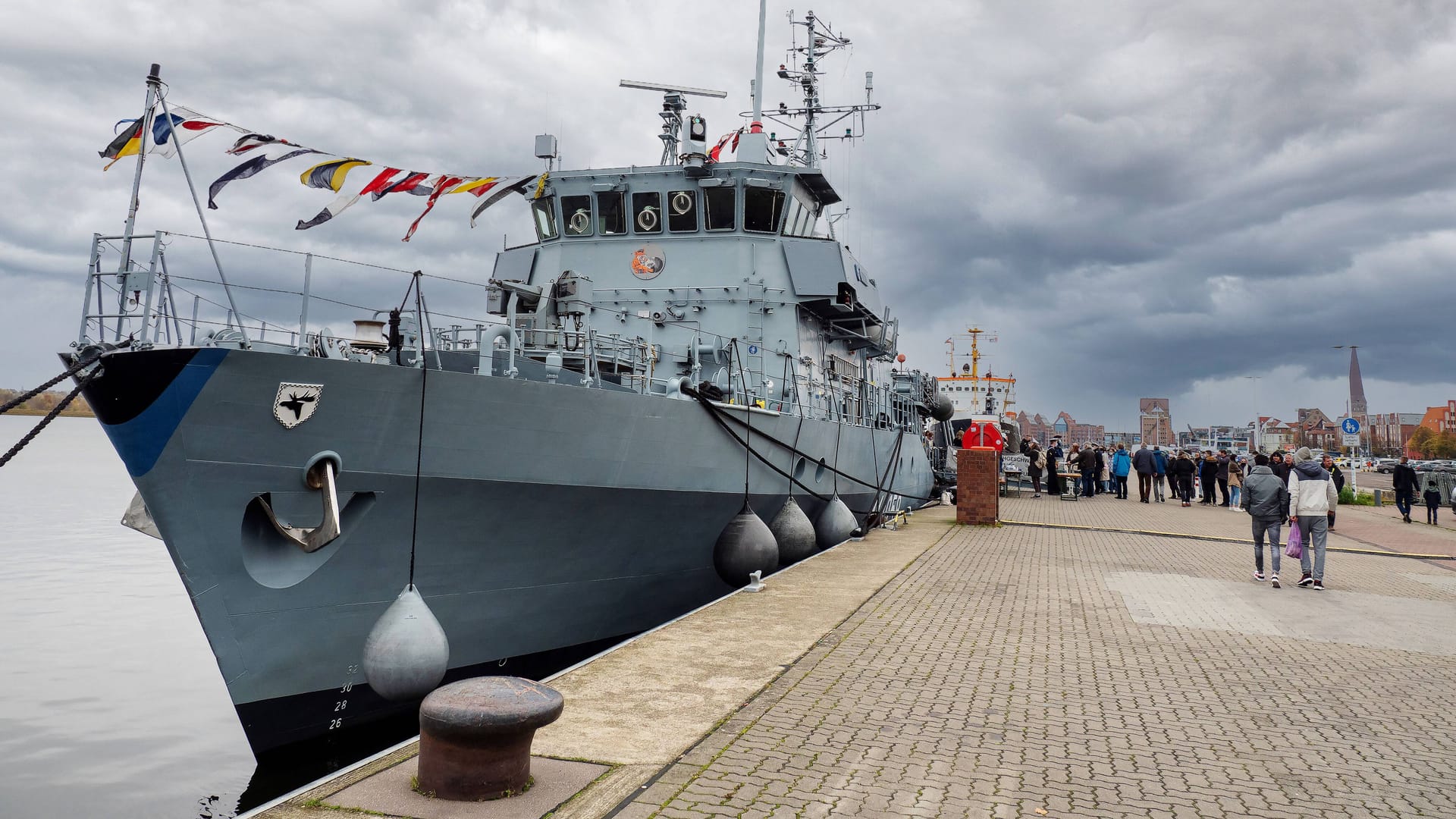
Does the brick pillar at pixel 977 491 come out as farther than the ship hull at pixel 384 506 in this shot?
Yes

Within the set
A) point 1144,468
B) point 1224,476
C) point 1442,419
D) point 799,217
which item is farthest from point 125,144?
point 1442,419

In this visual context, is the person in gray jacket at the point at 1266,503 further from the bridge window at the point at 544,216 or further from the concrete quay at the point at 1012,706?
the bridge window at the point at 544,216

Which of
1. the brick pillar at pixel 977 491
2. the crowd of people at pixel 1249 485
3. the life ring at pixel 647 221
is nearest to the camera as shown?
the crowd of people at pixel 1249 485

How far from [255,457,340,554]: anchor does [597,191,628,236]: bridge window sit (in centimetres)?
689

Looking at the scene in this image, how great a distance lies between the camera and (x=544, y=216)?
12.9m

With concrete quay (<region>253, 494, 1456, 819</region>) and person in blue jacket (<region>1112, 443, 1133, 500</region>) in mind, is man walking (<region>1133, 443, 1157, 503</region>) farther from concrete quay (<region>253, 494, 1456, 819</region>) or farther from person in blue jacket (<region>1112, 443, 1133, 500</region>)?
concrete quay (<region>253, 494, 1456, 819</region>)

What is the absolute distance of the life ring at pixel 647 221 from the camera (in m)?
12.3

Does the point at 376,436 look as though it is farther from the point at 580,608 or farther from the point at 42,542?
the point at 42,542

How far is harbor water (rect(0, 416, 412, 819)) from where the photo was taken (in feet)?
25.8

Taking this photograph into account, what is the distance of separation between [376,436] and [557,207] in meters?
6.87

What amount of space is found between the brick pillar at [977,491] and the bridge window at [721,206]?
20.6 ft

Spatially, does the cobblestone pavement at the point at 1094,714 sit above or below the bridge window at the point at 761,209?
below

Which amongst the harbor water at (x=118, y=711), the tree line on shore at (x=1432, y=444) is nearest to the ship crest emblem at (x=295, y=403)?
the harbor water at (x=118, y=711)

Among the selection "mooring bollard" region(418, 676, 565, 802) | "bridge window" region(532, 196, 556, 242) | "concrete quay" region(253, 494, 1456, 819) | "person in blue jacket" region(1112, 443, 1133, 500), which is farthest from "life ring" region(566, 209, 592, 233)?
"person in blue jacket" region(1112, 443, 1133, 500)
